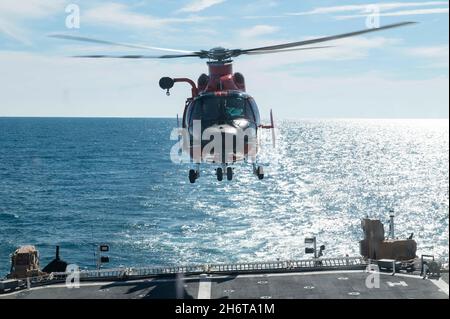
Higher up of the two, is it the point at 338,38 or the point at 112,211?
the point at 338,38

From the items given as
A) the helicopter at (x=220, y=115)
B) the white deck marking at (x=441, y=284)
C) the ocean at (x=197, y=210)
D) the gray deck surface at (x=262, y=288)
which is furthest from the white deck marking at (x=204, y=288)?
the ocean at (x=197, y=210)

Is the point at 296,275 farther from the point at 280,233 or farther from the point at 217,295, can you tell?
the point at 280,233

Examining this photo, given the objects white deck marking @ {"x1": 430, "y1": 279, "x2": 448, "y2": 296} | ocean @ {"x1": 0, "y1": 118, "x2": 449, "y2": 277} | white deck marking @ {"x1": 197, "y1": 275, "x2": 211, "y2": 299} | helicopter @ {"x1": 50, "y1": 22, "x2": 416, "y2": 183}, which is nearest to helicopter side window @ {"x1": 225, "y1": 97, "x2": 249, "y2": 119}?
helicopter @ {"x1": 50, "y1": 22, "x2": 416, "y2": 183}

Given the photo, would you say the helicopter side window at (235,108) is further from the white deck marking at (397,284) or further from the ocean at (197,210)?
the ocean at (197,210)

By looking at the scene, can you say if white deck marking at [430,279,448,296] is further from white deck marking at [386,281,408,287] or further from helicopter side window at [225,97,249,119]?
helicopter side window at [225,97,249,119]

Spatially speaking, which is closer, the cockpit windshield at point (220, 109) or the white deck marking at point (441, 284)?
the cockpit windshield at point (220, 109)

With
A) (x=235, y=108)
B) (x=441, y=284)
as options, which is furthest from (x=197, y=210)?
(x=235, y=108)
